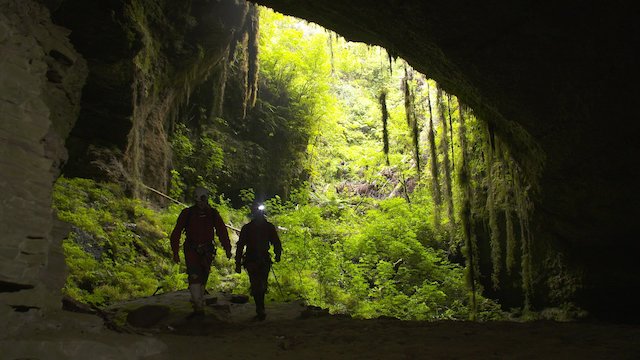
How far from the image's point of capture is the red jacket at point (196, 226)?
6.47 metres

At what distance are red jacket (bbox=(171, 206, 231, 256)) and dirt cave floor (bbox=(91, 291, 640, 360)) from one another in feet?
3.83

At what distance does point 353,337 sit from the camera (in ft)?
17.7

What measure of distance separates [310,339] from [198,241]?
7.77 ft

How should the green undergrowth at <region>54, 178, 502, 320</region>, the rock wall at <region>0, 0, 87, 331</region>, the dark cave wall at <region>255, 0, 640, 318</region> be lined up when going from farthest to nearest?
the green undergrowth at <region>54, 178, 502, 320</region> < the dark cave wall at <region>255, 0, 640, 318</region> < the rock wall at <region>0, 0, 87, 331</region>

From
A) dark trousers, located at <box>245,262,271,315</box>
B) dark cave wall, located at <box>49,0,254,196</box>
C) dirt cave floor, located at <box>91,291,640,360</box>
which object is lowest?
dirt cave floor, located at <box>91,291,640,360</box>

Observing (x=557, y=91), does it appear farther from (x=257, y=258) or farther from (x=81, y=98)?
(x=81, y=98)

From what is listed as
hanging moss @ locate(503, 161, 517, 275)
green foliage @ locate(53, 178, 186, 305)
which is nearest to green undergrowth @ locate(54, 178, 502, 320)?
green foliage @ locate(53, 178, 186, 305)

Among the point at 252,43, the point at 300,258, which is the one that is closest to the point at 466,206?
the point at 300,258

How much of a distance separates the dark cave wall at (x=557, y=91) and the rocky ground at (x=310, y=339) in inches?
53.0

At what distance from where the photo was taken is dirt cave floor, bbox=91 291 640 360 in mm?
4355

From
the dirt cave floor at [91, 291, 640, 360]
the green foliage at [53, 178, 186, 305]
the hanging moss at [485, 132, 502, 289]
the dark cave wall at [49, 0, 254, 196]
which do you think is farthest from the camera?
the green foliage at [53, 178, 186, 305]

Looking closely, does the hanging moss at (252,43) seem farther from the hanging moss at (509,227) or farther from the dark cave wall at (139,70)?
the hanging moss at (509,227)

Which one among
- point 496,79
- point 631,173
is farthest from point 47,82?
point 631,173

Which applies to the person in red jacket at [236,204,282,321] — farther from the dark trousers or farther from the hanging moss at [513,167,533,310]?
the hanging moss at [513,167,533,310]
